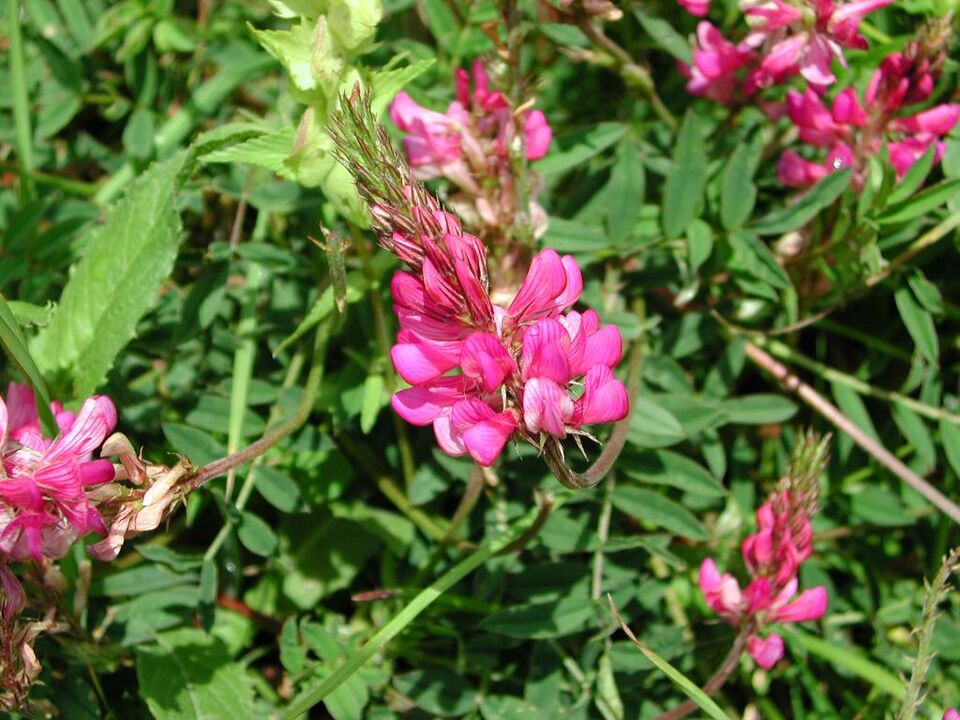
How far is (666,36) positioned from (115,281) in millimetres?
1464

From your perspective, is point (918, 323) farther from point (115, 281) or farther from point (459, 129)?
point (115, 281)

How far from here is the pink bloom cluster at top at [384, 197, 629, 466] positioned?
5.00 ft

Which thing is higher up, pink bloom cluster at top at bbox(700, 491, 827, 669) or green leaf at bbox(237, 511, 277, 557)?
green leaf at bbox(237, 511, 277, 557)

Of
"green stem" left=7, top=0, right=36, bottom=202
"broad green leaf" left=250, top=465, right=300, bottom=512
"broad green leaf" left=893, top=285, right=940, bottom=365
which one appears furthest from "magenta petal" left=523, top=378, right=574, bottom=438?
"green stem" left=7, top=0, right=36, bottom=202

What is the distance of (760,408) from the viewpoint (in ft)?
8.09

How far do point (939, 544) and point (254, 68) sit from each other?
2.13 meters

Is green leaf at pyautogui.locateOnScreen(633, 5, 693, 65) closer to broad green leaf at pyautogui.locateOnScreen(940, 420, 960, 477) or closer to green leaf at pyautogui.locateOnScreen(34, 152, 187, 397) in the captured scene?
broad green leaf at pyautogui.locateOnScreen(940, 420, 960, 477)

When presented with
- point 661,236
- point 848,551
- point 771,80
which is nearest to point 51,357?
point 661,236

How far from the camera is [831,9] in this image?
222 cm

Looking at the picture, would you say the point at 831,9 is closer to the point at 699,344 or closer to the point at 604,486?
the point at 699,344

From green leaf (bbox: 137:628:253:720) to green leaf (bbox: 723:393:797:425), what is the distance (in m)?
1.29

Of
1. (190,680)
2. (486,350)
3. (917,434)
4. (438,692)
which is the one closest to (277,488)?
(190,680)

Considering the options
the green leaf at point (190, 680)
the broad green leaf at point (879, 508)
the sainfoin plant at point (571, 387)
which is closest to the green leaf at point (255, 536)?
the sainfoin plant at point (571, 387)

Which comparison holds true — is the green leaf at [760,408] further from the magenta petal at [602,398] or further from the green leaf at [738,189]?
the magenta petal at [602,398]
